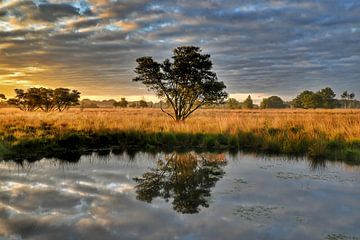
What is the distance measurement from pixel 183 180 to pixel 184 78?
13869mm

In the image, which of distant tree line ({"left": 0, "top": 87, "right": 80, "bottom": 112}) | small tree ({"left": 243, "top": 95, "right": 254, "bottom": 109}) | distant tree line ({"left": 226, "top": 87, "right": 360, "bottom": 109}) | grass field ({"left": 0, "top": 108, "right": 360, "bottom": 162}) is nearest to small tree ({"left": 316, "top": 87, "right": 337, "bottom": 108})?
distant tree line ({"left": 226, "top": 87, "right": 360, "bottom": 109})

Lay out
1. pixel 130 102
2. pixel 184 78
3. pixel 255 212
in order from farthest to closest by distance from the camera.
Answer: pixel 130 102 → pixel 184 78 → pixel 255 212

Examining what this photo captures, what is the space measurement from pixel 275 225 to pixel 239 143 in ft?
30.5

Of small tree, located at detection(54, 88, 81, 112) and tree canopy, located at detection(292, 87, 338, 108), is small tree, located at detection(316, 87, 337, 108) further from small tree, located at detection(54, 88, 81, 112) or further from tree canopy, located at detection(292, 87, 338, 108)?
small tree, located at detection(54, 88, 81, 112)

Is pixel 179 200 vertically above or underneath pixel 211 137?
underneath

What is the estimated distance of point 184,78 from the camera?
2191cm

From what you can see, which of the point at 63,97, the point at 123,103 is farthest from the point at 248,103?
the point at 63,97

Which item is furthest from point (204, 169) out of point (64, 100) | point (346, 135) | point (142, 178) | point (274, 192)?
point (64, 100)

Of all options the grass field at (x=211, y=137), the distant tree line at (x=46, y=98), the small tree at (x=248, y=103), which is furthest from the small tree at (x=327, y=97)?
the grass field at (x=211, y=137)

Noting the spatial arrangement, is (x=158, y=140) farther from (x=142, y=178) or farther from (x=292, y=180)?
(x=292, y=180)

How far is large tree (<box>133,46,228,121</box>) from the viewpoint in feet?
70.5

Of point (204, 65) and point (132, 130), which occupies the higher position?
point (204, 65)

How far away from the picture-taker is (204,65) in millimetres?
21703

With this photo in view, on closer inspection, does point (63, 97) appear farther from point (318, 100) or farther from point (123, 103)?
point (318, 100)
